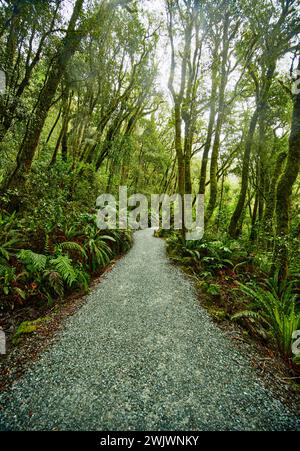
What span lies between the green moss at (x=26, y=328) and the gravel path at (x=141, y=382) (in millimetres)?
450

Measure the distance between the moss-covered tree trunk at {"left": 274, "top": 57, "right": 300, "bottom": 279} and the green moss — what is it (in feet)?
16.0

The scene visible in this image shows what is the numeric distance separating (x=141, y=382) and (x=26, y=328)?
1973 mm

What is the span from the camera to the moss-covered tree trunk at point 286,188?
166 inches

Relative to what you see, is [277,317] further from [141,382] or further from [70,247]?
[70,247]

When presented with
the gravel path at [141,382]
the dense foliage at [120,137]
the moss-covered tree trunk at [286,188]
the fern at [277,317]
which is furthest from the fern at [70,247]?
the moss-covered tree trunk at [286,188]

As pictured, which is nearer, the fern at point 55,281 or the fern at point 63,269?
the fern at point 55,281

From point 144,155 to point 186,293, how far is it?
A: 59.9ft

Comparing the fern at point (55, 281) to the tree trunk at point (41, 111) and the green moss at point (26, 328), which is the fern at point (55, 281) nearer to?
the green moss at point (26, 328)

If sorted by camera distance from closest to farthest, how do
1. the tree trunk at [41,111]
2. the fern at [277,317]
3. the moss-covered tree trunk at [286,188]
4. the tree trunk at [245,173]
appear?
the fern at [277,317]
the moss-covered tree trunk at [286,188]
the tree trunk at [41,111]
the tree trunk at [245,173]

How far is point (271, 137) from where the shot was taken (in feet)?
37.1

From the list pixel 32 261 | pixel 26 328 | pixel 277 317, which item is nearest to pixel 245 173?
pixel 277 317

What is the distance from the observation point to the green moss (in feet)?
9.43

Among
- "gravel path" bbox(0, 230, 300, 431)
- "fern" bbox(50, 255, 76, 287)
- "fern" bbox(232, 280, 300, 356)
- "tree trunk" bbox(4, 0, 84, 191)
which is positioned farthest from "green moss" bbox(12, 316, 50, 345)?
"tree trunk" bbox(4, 0, 84, 191)

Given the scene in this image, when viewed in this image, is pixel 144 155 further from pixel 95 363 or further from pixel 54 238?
pixel 95 363
